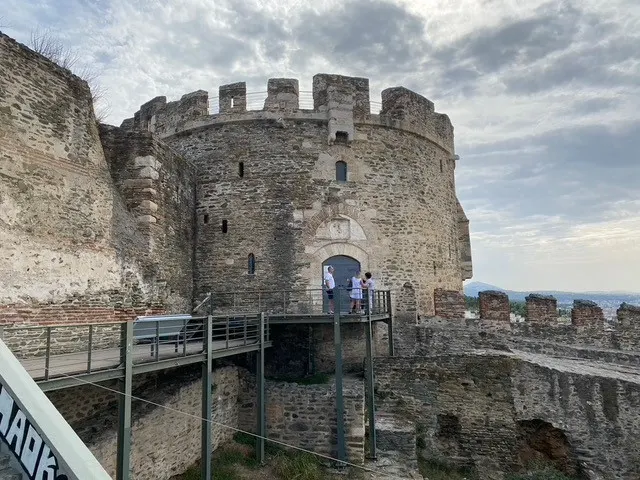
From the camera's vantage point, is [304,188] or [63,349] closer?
[63,349]

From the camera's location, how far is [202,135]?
14789 millimetres

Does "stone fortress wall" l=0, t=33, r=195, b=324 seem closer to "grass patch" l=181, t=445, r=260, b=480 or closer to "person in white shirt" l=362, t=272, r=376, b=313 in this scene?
"grass patch" l=181, t=445, r=260, b=480

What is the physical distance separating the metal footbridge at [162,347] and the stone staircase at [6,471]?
1.66 m

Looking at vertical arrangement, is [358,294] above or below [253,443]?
above

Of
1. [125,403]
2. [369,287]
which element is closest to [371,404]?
[369,287]

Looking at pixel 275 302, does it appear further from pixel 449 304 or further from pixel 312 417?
pixel 449 304

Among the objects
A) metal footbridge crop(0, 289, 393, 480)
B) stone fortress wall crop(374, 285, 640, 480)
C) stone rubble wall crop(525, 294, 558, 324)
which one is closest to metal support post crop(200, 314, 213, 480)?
metal footbridge crop(0, 289, 393, 480)

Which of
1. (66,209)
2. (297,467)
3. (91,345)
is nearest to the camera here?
(91,345)

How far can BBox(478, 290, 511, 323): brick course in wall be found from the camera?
554 inches

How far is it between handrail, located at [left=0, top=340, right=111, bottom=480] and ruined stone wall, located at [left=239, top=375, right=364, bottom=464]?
761 centimetres

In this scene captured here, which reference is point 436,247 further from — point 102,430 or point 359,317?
point 102,430

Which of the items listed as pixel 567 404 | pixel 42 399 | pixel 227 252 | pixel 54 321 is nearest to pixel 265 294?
pixel 227 252

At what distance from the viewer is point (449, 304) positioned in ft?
48.7

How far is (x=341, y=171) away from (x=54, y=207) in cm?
815
